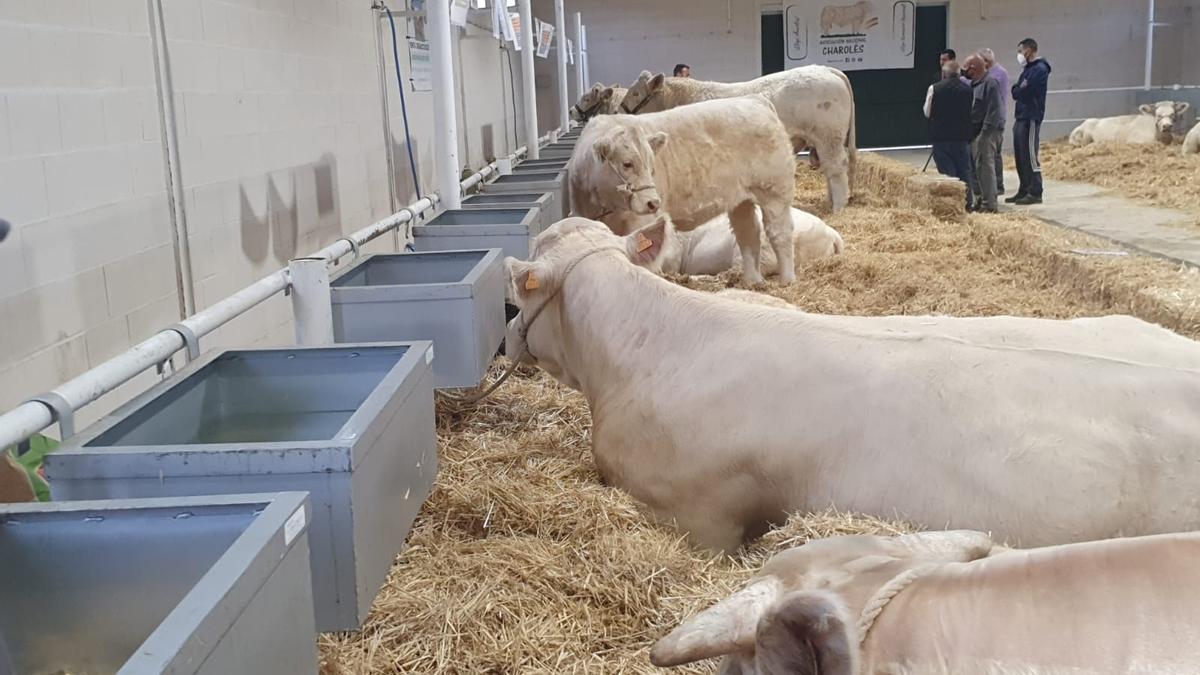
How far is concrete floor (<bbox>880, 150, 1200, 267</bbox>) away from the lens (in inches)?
335

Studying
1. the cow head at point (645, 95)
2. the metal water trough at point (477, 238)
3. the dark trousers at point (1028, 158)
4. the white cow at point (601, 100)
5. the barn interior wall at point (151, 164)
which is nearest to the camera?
the barn interior wall at point (151, 164)

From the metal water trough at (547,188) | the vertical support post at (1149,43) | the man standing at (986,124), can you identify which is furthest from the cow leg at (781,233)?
the vertical support post at (1149,43)

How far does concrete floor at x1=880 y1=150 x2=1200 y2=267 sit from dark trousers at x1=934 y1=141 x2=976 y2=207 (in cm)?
47

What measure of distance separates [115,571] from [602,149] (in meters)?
5.44

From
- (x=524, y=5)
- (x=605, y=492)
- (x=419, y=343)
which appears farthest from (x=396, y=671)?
(x=524, y=5)

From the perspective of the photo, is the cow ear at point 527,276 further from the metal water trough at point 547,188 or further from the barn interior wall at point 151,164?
the metal water trough at point 547,188

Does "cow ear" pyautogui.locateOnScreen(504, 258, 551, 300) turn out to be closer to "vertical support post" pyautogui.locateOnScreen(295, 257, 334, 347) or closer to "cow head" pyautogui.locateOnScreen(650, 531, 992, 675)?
"vertical support post" pyautogui.locateOnScreen(295, 257, 334, 347)

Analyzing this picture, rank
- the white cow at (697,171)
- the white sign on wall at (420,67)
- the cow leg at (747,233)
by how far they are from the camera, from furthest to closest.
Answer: the cow leg at (747,233), the white cow at (697,171), the white sign on wall at (420,67)

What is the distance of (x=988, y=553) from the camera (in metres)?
1.75

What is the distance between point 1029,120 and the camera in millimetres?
12453

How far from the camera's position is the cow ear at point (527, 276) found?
3.73 meters

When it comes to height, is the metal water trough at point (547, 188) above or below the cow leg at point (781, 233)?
above

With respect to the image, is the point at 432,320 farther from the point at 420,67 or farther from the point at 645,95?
the point at 645,95

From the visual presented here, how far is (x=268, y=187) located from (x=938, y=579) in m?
4.33
